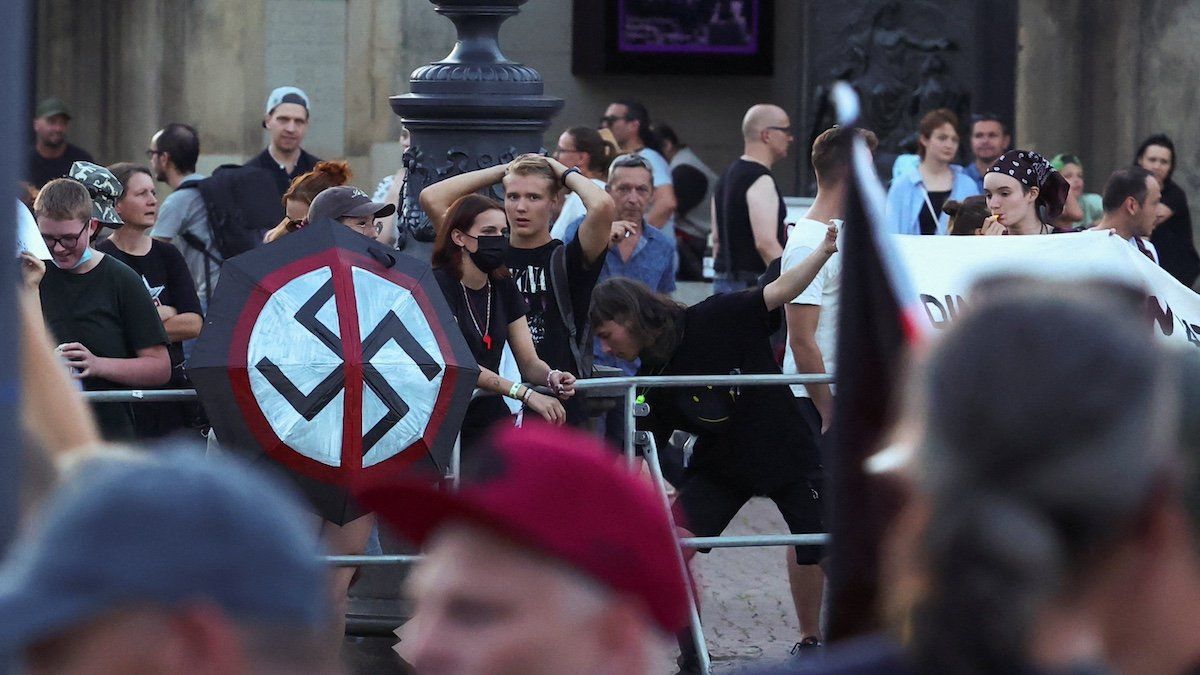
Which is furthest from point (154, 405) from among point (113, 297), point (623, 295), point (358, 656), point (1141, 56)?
point (1141, 56)

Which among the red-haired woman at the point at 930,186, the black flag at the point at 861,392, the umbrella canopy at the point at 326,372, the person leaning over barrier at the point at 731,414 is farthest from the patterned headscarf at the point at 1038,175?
the black flag at the point at 861,392

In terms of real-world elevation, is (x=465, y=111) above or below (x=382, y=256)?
above

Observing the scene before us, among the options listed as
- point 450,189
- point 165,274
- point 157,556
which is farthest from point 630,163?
point 157,556

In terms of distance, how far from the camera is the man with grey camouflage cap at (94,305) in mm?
7465

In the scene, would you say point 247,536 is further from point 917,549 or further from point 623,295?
point 623,295

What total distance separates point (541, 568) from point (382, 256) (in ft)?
16.4

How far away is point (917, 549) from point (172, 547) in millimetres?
649

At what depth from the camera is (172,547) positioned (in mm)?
1848

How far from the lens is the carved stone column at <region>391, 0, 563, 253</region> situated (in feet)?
27.3

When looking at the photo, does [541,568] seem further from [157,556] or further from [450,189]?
[450,189]

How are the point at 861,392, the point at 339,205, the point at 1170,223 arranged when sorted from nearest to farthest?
the point at 861,392 → the point at 339,205 → the point at 1170,223

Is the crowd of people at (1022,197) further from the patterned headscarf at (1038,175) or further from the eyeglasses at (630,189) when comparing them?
the eyeglasses at (630,189)

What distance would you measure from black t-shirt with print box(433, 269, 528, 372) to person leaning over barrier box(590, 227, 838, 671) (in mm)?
393

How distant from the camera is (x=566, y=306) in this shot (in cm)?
812
